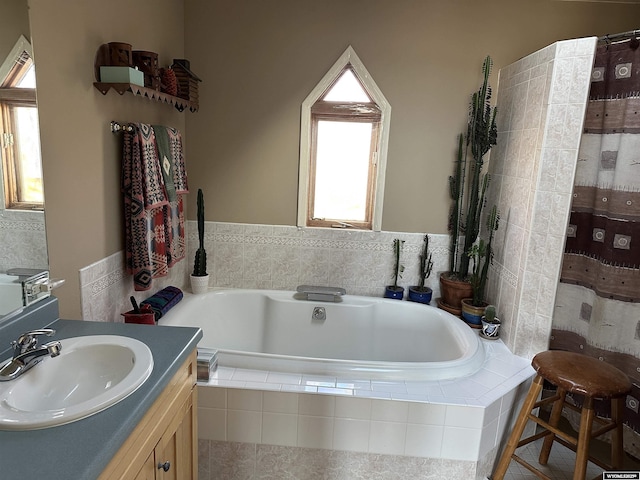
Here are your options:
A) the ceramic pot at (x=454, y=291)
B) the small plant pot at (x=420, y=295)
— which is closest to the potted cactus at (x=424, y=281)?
the small plant pot at (x=420, y=295)

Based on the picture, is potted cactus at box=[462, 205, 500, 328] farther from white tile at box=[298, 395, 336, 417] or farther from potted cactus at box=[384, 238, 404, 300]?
white tile at box=[298, 395, 336, 417]

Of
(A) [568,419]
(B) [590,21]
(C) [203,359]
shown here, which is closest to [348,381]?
(C) [203,359]

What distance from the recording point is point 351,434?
193 centimetres

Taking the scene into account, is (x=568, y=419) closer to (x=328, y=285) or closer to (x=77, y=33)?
(x=328, y=285)

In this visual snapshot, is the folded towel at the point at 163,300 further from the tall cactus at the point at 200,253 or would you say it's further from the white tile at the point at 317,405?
the white tile at the point at 317,405

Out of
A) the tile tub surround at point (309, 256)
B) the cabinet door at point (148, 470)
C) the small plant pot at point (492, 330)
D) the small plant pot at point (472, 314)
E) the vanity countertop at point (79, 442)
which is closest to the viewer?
the vanity countertop at point (79, 442)

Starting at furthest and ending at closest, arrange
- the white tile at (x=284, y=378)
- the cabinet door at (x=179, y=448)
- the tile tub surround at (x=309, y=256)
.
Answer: the tile tub surround at (x=309, y=256), the white tile at (x=284, y=378), the cabinet door at (x=179, y=448)

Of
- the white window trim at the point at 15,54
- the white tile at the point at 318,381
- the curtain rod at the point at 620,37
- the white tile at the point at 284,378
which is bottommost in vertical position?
the white tile at the point at 318,381

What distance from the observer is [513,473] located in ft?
7.18

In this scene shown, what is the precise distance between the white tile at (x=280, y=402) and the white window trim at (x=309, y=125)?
1412 mm

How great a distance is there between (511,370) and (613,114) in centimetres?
138

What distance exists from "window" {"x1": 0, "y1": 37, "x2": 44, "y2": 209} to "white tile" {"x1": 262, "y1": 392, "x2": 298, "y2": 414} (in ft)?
3.91

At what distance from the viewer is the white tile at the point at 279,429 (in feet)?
6.34

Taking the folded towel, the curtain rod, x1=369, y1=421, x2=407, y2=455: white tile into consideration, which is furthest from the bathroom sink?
the curtain rod
